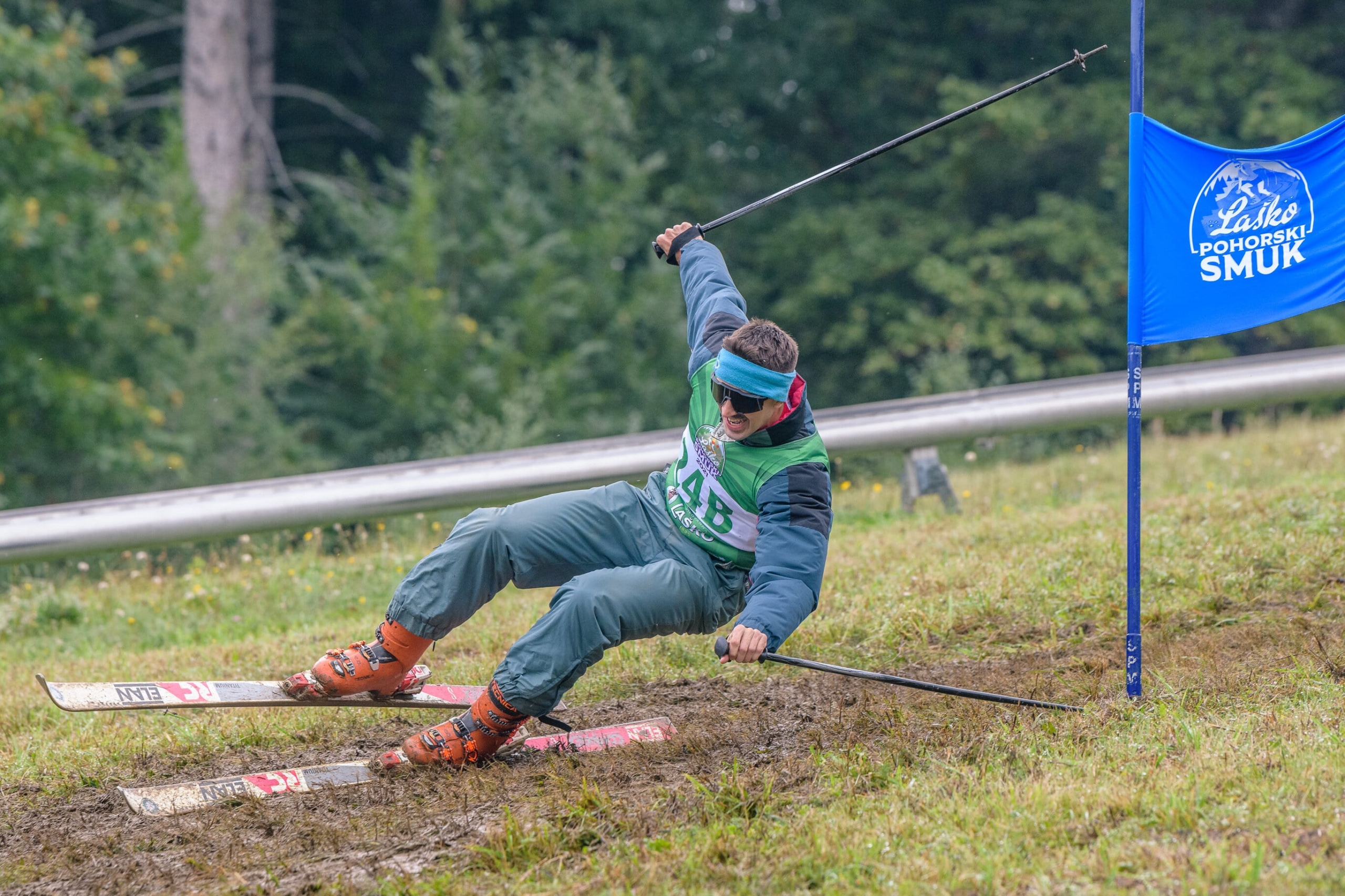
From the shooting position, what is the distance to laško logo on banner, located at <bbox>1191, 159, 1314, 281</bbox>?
4852mm

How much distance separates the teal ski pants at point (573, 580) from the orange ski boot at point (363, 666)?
10 centimetres

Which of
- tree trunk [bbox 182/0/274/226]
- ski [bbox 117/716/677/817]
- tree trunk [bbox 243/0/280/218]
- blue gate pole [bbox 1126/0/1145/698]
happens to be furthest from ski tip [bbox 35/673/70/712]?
tree trunk [bbox 243/0/280/218]

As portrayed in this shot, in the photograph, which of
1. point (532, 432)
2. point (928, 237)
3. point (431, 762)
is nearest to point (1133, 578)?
point (431, 762)

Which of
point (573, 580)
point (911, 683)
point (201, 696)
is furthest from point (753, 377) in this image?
point (201, 696)

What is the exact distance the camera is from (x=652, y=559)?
468cm

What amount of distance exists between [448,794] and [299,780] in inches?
26.0

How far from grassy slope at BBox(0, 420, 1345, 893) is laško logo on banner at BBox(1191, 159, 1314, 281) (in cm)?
159

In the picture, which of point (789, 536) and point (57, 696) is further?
point (57, 696)

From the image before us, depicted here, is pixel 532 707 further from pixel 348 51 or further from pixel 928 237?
pixel 348 51

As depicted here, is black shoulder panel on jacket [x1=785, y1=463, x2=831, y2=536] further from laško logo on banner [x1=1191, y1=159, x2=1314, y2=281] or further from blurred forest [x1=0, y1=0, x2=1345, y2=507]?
blurred forest [x1=0, y1=0, x2=1345, y2=507]

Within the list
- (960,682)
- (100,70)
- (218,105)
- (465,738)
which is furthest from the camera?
(218,105)

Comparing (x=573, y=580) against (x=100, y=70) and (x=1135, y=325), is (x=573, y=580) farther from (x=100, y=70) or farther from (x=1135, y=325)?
(x=100, y=70)

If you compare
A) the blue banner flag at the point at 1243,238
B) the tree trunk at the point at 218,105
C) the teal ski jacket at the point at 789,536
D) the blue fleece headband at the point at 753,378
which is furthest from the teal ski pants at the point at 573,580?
the tree trunk at the point at 218,105

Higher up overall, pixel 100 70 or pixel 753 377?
pixel 100 70
